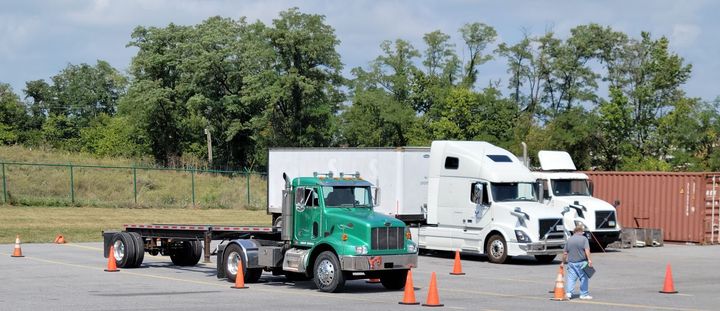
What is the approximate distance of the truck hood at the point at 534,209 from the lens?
27828 millimetres

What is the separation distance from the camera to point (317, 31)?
74.6m

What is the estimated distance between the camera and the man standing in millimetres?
18828

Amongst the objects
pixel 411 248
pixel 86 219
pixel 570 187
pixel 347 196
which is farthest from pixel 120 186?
pixel 411 248

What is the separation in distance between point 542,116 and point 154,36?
32745 mm

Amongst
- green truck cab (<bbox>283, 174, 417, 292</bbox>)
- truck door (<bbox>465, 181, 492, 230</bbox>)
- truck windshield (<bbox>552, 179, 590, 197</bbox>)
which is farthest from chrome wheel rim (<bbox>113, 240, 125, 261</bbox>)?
truck windshield (<bbox>552, 179, 590, 197</bbox>)

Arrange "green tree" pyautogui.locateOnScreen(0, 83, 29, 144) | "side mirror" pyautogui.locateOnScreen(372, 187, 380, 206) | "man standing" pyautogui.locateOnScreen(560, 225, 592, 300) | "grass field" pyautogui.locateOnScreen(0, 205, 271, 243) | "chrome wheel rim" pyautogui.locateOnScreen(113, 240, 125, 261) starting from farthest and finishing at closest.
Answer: "green tree" pyautogui.locateOnScreen(0, 83, 29, 144) → "grass field" pyautogui.locateOnScreen(0, 205, 271, 243) → "chrome wheel rim" pyautogui.locateOnScreen(113, 240, 125, 261) → "side mirror" pyautogui.locateOnScreen(372, 187, 380, 206) → "man standing" pyautogui.locateOnScreen(560, 225, 592, 300)

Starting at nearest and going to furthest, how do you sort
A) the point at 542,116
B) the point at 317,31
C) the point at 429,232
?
the point at 429,232 → the point at 317,31 → the point at 542,116

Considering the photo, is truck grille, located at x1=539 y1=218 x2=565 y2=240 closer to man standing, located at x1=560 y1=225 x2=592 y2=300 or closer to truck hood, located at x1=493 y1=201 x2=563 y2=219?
truck hood, located at x1=493 y1=201 x2=563 y2=219

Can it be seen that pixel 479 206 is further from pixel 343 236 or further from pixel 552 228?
pixel 343 236

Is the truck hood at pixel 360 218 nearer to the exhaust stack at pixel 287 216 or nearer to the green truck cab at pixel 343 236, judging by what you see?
the green truck cab at pixel 343 236

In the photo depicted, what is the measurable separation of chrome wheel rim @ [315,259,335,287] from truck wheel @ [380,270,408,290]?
4.47 feet

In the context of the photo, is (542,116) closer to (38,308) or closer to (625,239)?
(625,239)

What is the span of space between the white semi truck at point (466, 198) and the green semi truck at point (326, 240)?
746 cm

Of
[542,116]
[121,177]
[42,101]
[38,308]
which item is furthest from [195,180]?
[42,101]
